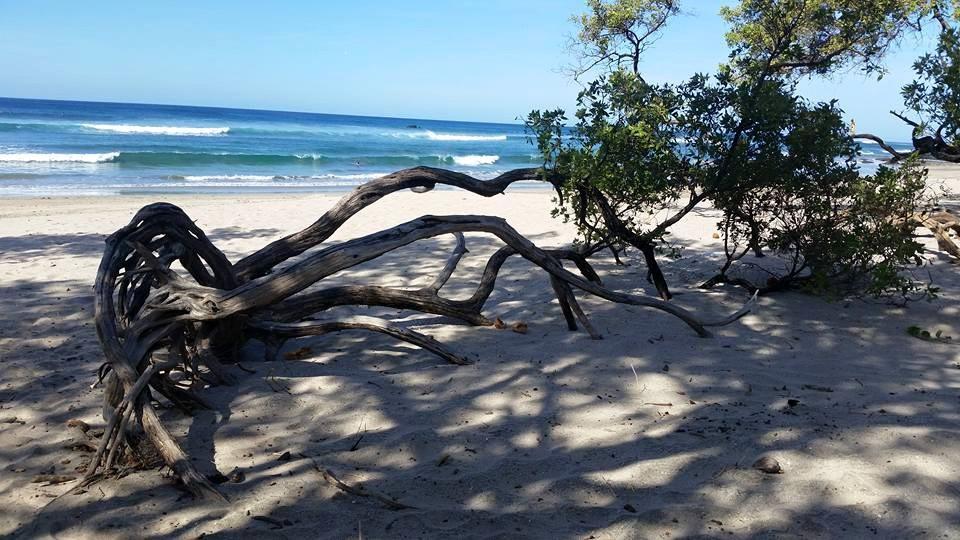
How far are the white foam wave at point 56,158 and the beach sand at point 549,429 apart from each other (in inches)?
896

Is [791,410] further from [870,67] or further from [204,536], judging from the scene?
[870,67]

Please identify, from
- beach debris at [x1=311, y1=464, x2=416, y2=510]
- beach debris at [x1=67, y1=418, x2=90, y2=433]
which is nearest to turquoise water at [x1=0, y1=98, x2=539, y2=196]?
beach debris at [x1=67, y1=418, x2=90, y2=433]

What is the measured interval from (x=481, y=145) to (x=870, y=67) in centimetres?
4779

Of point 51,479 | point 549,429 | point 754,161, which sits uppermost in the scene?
point 754,161

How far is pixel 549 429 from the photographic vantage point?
3.66 meters

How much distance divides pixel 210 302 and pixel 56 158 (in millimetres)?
26225

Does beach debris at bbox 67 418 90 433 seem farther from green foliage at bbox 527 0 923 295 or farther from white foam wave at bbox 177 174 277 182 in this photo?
white foam wave at bbox 177 174 277 182

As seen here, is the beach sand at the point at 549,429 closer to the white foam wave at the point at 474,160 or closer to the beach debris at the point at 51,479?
the beach debris at the point at 51,479

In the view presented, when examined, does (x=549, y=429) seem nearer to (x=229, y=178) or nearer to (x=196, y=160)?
(x=229, y=178)

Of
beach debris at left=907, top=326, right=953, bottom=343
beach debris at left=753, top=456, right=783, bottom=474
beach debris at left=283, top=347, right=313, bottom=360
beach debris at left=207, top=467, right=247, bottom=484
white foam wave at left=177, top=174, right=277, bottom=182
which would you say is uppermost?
beach debris at left=907, top=326, right=953, bottom=343

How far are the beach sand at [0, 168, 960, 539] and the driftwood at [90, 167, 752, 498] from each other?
148 mm

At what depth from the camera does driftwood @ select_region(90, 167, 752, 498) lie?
336 cm

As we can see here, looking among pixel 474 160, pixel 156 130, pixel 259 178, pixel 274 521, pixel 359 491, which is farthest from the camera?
pixel 156 130

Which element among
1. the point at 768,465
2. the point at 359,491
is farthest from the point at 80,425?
the point at 768,465
